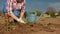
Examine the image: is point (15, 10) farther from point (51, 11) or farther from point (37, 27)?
point (51, 11)

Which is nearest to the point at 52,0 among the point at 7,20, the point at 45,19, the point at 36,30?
the point at 45,19

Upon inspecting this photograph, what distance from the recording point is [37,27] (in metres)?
3.47

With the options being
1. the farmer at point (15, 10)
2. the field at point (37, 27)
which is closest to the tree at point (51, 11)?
the field at point (37, 27)

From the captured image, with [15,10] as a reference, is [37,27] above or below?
below

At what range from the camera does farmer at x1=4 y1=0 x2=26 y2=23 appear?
3.48m

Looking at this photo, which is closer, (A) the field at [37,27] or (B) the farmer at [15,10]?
(A) the field at [37,27]

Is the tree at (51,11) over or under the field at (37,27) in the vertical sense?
over

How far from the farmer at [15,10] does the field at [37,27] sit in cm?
12

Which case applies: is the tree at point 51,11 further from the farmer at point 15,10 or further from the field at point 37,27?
the farmer at point 15,10

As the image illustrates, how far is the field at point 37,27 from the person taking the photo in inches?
132

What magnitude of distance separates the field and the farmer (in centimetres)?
12

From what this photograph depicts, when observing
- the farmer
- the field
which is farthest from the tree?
the farmer

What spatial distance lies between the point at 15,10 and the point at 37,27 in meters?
0.52

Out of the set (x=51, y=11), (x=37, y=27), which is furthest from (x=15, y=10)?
(x=51, y=11)
